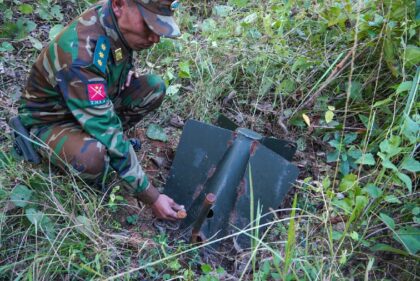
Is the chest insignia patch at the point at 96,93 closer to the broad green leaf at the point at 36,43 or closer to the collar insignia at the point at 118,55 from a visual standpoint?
the collar insignia at the point at 118,55

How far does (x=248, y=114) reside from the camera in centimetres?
305

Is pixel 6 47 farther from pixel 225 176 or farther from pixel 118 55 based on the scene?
pixel 225 176

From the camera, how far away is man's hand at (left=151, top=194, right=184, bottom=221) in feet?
7.41

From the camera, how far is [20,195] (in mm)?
2141

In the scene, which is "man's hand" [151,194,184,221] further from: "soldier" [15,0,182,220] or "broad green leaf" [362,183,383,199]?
"broad green leaf" [362,183,383,199]

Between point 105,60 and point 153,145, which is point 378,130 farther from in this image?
point 105,60

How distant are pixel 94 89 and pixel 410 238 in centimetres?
147

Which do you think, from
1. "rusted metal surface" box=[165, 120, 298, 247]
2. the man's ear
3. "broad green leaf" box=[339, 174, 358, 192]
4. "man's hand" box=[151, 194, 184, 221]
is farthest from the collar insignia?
"broad green leaf" box=[339, 174, 358, 192]

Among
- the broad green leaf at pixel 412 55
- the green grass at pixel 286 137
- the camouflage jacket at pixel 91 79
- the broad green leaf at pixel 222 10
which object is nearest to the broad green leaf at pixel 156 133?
the green grass at pixel 286 137

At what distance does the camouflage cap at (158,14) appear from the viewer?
200 centimetres

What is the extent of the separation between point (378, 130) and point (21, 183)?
6.04 ft

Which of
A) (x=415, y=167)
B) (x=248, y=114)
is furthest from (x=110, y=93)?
(x=415, y=167)

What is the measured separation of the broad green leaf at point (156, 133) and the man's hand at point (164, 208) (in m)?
0.65

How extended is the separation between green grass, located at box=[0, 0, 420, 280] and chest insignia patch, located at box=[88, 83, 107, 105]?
0.40 metres
